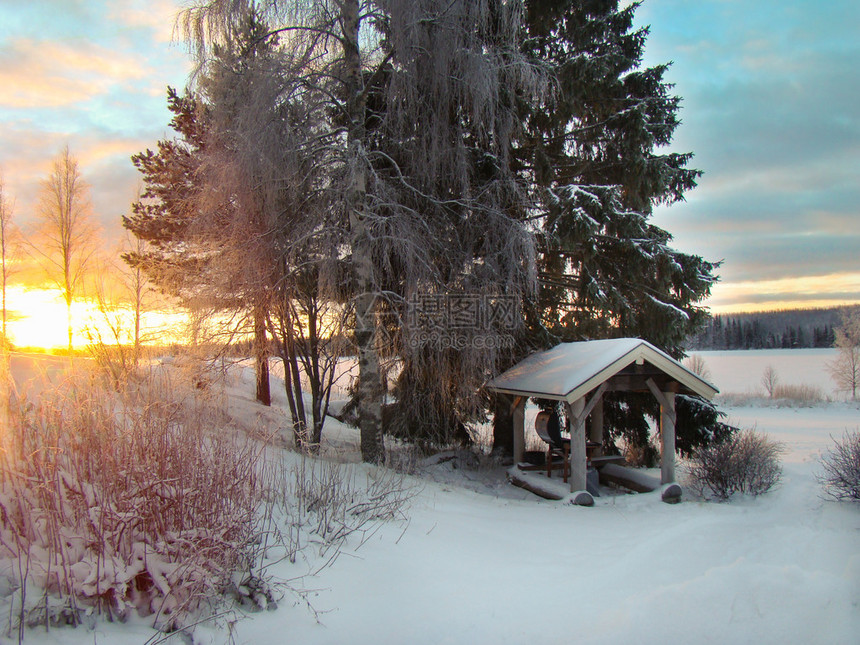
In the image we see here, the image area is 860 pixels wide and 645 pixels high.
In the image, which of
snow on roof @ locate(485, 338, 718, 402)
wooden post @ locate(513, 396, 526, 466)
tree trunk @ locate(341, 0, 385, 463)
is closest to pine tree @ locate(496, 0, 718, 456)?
snow on roof @ locate(485, 338, 718, 402)

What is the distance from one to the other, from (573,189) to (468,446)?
595cm

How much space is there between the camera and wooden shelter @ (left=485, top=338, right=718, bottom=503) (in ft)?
24.1

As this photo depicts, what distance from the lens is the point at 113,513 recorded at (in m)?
2.83

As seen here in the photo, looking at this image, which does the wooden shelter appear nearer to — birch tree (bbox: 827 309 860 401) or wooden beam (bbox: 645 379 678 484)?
wooden beam (bbox: 645 379 678 484)

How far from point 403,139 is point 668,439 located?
280 inches

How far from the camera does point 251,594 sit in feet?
10.3

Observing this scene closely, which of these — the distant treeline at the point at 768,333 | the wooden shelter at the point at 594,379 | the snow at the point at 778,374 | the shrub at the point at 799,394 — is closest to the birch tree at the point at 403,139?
the wooden shelter at the point at 594,379

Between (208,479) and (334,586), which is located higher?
(208,479)

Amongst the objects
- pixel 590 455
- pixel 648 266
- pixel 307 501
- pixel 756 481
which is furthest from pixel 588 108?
pixel 307 501

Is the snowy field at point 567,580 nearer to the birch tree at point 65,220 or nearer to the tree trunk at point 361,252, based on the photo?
the tree trunk at point 361,252

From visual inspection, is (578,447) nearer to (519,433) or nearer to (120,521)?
(519,433)

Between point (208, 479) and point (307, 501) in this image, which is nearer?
point (208, 479)

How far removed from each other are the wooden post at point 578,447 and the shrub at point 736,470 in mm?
2518

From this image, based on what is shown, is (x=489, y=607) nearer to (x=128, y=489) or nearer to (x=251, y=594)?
(x=251, y=594)
